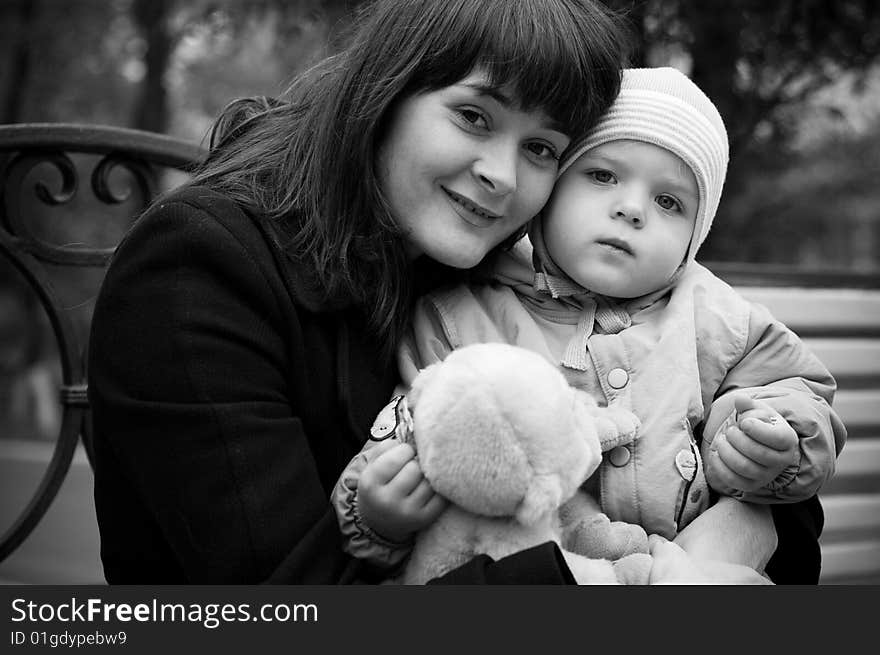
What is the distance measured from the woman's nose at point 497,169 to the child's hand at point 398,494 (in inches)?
23.3

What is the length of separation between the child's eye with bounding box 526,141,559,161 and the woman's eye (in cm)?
9

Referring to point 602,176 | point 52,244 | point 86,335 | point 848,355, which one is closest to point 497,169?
point 602,176

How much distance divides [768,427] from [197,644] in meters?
1.10

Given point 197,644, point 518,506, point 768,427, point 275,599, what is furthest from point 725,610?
point 197,644

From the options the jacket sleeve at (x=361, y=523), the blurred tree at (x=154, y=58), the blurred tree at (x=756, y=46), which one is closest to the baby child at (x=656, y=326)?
the jacket sleeve at (x=361, y=523)

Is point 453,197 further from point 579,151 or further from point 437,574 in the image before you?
point 437,574

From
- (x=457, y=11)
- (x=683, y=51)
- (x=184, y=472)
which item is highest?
(x=457, y=11)

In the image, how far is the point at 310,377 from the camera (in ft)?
6.40

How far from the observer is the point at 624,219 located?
2.06 metres

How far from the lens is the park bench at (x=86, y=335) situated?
265 cm

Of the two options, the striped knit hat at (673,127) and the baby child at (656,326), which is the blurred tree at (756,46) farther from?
the baby child at (656,326)

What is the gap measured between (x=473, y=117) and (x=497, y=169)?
119 mm

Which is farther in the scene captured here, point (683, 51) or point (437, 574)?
point (683, 51)

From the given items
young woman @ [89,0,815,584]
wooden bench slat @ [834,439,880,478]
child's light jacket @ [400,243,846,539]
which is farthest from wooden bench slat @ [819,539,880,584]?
child's light jacket @ [400,243,846,539]
